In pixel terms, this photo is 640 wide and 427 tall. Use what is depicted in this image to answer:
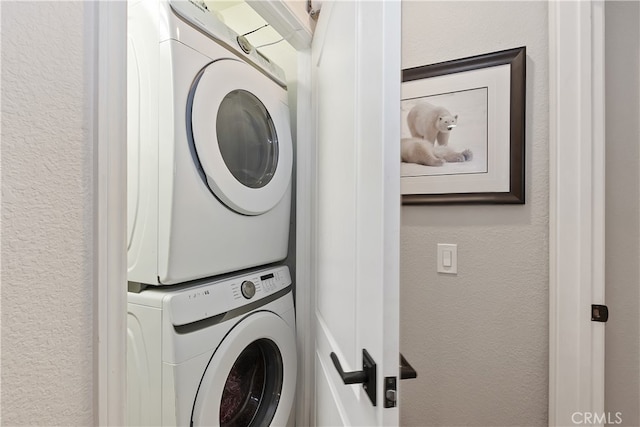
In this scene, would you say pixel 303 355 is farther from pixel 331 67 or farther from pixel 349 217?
pixel 331 67

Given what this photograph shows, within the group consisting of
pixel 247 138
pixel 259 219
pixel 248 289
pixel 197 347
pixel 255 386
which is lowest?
pixel 255 386

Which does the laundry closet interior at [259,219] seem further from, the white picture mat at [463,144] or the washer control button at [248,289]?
the white picture mat at [463,144]

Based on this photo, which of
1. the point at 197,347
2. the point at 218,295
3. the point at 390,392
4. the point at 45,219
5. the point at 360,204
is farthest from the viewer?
the point at 218,295

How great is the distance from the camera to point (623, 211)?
105 cm

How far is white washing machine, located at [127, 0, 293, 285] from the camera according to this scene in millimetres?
870

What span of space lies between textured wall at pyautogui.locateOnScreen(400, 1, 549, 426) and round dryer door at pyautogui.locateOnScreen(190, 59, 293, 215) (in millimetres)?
574

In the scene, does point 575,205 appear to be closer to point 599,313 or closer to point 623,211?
point 623,211

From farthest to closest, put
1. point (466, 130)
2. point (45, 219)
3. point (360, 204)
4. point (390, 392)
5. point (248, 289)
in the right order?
point (466, 130), point (248, 289), point (360, 204), point (390, 392), point (45, 219)

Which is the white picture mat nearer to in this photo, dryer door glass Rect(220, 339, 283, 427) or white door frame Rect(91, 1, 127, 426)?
dryer door glass Rect(220, 339, 283, 427)

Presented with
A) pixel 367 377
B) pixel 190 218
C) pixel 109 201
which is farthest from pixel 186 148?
pixel 367 377

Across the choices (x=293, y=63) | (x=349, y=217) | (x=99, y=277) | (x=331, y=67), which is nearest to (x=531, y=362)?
(x=349, y=217)

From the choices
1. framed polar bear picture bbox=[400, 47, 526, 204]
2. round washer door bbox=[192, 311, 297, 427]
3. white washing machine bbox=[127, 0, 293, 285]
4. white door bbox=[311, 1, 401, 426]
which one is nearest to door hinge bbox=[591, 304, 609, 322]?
framed polar bear picture bbox=[400, 47, 526, 204]

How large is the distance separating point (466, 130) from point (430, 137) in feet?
0.44

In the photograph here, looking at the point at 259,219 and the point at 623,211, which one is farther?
→ the point at 259,219
